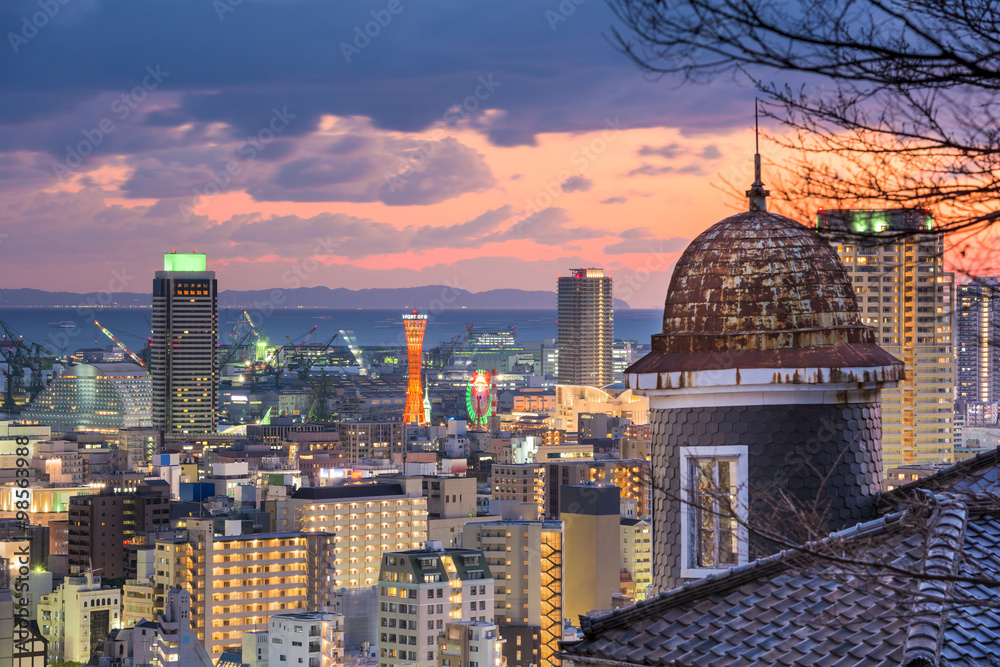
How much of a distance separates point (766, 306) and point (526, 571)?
47.4 meters

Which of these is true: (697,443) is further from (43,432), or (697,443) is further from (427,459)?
(43,432)

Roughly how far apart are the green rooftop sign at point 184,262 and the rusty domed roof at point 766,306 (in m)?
145

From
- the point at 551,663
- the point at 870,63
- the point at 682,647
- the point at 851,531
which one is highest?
the point at 870,63

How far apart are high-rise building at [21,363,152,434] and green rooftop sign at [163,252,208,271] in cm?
1135

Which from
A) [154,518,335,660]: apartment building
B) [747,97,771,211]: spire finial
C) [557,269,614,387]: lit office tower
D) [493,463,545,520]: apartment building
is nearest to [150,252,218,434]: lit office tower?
[557,269,614,387]: lit office tower

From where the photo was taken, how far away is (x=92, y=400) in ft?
488

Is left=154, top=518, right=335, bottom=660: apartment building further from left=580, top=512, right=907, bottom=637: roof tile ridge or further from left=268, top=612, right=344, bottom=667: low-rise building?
left=580, top=512, right=907, bottom=637: roof tile ridge

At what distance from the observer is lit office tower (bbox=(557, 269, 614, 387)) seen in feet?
609

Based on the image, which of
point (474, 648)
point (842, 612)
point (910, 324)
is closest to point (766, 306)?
point (842, 612)

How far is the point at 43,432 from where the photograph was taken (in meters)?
114

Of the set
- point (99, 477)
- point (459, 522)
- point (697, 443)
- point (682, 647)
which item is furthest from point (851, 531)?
point (99, 477)

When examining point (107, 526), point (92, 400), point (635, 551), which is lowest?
point (107, 526)

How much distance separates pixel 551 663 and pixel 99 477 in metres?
55.3

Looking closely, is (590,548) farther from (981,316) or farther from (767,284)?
(981,316)
